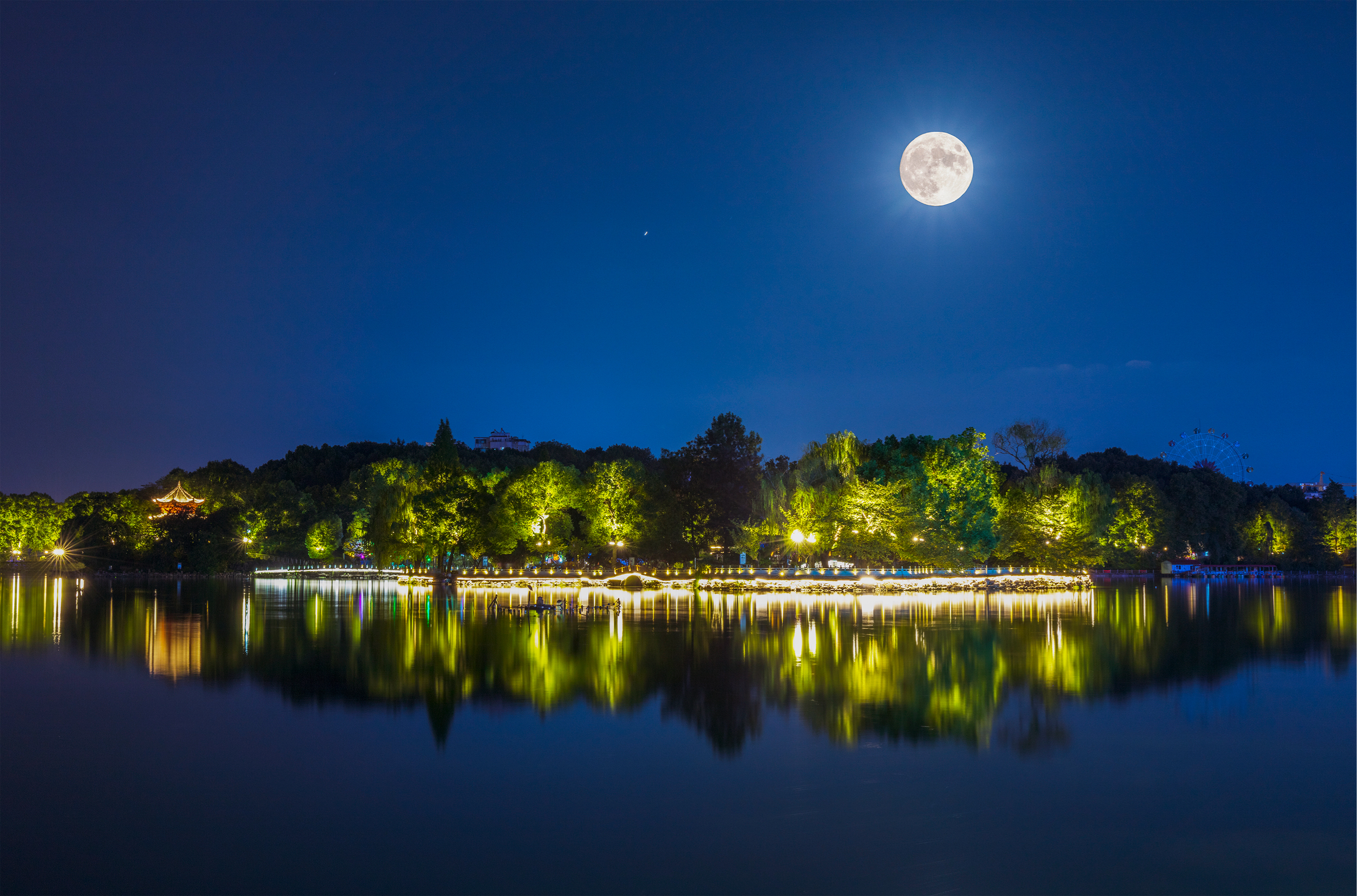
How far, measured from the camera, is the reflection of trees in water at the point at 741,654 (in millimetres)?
19359

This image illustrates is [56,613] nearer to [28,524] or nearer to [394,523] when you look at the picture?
[394,523]

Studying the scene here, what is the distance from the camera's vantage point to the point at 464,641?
102ft

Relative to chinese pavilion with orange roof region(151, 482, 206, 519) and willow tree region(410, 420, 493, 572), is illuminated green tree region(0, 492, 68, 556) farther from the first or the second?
willow tree region(410, 420, 493, 572)

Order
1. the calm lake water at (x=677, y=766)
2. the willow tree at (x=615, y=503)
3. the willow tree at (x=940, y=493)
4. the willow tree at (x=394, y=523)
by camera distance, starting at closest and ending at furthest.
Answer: the calm lake water at (x=677, y=766) → the willow tree at (x=940, y=493) → the willow tree at (x=615, y=503) → the willow tree at (x=394, y=523)

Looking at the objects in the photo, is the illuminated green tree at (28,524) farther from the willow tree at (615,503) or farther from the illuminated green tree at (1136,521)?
the illuminated green tree at (1136,521)

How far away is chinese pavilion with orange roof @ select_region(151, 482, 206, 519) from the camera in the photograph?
9394 centimetres

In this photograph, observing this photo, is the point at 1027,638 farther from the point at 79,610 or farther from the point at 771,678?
the point at 79,610

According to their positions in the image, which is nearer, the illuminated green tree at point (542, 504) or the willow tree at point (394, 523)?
the illuminated green tree at point (542, 504)

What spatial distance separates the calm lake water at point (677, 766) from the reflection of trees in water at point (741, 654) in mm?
184

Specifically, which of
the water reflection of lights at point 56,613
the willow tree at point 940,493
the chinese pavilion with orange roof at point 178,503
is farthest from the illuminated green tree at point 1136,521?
the chinese pavilion with orange roof at point 178,503

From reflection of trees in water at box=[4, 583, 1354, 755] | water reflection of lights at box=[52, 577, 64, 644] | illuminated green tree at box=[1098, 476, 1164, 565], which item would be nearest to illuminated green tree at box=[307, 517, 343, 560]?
water reflection of lights at box=[52, 577, 64, 644]

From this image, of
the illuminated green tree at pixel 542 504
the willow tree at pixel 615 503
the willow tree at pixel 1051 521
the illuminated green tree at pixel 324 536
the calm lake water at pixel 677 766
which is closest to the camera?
the calm lake water at pixel 677 766

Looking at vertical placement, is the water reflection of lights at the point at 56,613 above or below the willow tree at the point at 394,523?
below

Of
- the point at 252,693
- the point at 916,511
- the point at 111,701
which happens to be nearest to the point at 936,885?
the point at 252,693
